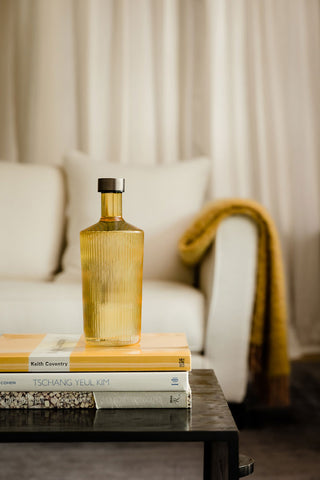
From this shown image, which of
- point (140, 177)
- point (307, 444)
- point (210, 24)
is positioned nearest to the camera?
point (307, 444)

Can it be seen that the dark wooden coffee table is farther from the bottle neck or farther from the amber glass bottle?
the bottle neck

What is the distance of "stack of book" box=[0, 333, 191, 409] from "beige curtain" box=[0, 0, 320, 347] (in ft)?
6.32

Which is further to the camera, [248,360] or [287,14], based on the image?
[287,14]

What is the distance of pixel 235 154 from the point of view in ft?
8.30

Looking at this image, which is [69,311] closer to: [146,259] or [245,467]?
[146,259]

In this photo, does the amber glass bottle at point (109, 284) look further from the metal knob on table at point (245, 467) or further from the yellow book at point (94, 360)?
the metal knob on table at point (245, 467)

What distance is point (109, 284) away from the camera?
0.74 meters

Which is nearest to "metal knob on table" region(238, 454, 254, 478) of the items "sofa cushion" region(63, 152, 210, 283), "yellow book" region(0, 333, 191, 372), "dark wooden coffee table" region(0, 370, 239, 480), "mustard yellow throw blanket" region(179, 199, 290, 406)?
"dark wooden coffee table" region(0, 370, 239, 480)

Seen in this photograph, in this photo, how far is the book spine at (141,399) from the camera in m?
0.67

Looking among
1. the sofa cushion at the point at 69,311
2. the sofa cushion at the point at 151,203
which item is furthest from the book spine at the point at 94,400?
the sofa cushion at the point at 151,203

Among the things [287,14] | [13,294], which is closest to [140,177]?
[13,294]

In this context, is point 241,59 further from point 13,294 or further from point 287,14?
point 13,294

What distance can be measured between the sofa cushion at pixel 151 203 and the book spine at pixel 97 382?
1.12 m

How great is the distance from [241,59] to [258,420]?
171 cm
